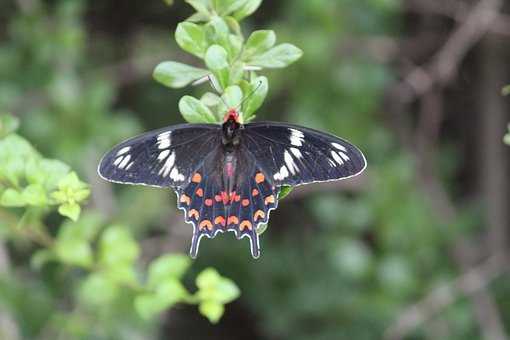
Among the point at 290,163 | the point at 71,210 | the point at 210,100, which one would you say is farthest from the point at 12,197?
the point at 290,163

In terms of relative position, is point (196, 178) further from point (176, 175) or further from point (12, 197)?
point (12, 197)

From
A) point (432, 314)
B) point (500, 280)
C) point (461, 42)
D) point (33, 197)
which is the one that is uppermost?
point (461, 42)

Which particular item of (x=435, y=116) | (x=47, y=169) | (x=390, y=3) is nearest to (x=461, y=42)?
(x=390, y=3)

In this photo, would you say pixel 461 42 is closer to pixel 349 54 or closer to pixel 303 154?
pixel 349 54

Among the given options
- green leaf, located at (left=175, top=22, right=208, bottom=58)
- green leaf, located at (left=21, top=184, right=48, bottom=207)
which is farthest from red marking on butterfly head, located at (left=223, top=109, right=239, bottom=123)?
green leaf, located at (left=21, top=184, right=48, bottom=207)

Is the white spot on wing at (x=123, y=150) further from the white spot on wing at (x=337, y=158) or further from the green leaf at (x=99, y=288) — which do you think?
the green leaf at (x=99, y=288)
